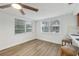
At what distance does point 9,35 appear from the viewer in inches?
59.1

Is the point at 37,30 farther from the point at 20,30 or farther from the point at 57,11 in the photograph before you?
the point at 57,11

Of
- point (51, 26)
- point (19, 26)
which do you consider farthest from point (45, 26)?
point (19, 26)

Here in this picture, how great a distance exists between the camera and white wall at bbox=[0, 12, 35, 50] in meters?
1.35

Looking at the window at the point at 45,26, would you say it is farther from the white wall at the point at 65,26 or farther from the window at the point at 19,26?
the window at the point at 19,26

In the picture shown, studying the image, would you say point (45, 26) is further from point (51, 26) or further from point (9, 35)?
point (9, 35)

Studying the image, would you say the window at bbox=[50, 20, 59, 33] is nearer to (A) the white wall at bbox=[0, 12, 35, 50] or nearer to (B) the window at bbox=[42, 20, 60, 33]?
(B) the window at bbox=[42, 20, 60, 33]

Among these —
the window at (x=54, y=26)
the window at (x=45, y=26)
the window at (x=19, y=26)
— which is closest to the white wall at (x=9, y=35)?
the window at (x=19, y=26)

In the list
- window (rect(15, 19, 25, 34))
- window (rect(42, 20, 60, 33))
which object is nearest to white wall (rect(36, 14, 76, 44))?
window (rect(42, 20, 60, 33))

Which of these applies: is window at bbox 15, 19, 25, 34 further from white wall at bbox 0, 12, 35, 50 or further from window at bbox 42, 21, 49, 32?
window at bbox 42, 21, 49, 32

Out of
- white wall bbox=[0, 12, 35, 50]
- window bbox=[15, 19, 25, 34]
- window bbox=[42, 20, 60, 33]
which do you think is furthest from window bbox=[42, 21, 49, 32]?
window bbox=[15, 19, 25, 34]

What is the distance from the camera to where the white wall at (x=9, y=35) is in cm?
135

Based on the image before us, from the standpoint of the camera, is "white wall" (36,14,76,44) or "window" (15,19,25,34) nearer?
"white wall" (36,14,76,44)

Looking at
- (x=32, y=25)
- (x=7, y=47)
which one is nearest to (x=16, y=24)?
(x=32, y=25)

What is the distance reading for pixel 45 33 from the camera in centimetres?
130
